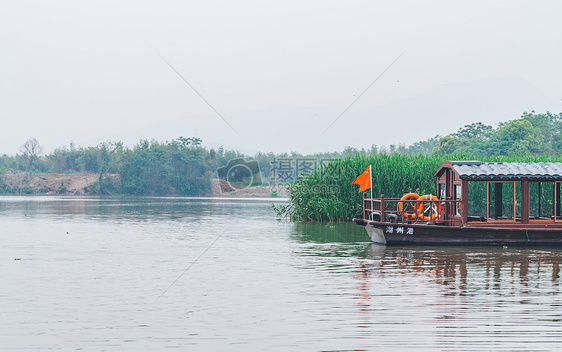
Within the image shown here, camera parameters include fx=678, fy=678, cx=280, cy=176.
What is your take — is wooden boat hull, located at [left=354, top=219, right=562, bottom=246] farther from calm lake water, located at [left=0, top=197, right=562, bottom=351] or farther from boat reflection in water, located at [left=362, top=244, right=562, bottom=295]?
calm lake water, located at [left=0, top=197, right=562, bottom=351]

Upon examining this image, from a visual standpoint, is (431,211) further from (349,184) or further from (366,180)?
(349,184)

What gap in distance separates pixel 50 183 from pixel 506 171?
95.3m

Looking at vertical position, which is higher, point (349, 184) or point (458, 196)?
point (349, 184)

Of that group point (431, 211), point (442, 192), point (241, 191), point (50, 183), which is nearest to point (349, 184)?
point (442, 192)

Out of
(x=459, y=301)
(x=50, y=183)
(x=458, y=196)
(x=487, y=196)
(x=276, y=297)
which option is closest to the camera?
(x=459, y=301)

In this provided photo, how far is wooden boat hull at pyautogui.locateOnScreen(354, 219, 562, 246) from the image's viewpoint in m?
24.3

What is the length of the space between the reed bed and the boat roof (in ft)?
30.0

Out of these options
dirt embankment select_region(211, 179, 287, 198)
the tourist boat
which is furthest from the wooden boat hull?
dirt embankment select_region(211, 179, 287, 198)

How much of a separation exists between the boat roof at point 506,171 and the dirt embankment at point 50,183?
281 ft

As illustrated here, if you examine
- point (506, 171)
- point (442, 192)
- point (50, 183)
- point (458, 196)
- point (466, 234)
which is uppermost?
point (50, 183)

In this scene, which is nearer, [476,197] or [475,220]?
[475,220]

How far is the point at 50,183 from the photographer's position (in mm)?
108688

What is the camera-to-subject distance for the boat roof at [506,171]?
79.8 feet

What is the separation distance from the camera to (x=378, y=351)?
9.25 metres
